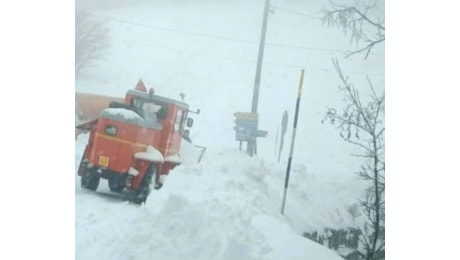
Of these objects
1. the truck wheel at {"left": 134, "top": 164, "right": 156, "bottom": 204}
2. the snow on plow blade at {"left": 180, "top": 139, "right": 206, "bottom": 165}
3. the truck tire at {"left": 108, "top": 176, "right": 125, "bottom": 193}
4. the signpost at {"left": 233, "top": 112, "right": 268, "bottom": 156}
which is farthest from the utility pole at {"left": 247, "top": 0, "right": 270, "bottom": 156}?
the truck tire at {"left": 108, "top": 176, "right": 125, "bottom": 193}

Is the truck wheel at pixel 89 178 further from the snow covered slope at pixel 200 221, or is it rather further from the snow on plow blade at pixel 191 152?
the snow on plow blade at pixel 191 152

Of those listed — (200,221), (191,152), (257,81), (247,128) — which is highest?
(257,81)

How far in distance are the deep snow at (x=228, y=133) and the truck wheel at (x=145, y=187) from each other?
4 cm

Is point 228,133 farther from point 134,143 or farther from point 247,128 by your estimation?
point 134,143

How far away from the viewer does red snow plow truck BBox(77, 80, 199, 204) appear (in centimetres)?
236

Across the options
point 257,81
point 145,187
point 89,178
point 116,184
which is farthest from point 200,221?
point 257,81

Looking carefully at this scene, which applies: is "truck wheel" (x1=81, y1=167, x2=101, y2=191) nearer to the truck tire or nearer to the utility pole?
the truck tire

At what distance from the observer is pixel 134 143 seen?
7.77 feet

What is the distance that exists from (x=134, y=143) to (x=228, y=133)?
0.34 metres
